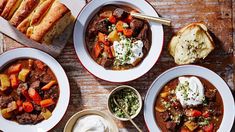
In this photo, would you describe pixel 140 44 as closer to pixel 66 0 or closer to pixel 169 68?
pixel 169 68

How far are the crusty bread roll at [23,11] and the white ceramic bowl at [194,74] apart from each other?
1.53 m

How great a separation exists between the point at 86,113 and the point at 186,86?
1.12 metres

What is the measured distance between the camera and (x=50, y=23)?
18.5 feet

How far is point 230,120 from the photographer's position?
18.8 feet

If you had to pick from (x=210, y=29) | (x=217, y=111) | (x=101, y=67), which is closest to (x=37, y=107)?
(x=101, y=67)

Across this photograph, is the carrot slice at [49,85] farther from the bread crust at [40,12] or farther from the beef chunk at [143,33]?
the beef chunk at [143,33]

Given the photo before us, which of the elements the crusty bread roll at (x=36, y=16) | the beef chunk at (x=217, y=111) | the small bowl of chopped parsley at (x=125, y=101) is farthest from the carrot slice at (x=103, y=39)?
the beef chunk at (x=217, y=111)

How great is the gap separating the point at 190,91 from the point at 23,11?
197cm

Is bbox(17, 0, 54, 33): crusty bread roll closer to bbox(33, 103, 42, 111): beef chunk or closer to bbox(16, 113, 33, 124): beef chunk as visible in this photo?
bbox(33, 103, 42, 111): beef chunk

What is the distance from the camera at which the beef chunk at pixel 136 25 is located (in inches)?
227

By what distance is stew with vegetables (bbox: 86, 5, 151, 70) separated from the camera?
5766mm

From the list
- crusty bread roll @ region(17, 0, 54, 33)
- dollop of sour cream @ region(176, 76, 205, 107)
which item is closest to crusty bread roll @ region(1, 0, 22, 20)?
crusty bread roll @ region(17, 0, 54, 33)

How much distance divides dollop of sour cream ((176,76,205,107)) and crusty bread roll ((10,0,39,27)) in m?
1.76

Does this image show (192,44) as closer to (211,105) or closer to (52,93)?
A: (211,105)
